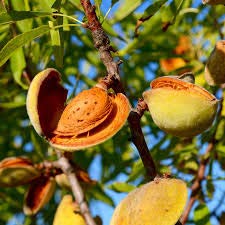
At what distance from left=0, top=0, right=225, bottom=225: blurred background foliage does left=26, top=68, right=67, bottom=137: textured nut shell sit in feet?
1.79

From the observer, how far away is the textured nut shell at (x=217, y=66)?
1.70m

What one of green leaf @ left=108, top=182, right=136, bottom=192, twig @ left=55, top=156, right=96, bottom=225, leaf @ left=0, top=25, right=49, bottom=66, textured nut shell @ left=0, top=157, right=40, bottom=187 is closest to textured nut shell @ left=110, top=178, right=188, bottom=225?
leaf @ left=0, top=25, right=49, bottom=66

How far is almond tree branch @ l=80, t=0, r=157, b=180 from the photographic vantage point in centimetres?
148

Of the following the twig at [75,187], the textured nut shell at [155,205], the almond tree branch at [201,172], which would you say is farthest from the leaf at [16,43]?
the almond tree branch at [201,172]

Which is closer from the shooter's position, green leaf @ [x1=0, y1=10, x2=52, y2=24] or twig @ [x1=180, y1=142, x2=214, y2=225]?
green leaf @ [x1=0, y1=10, x2=52, y2=24]

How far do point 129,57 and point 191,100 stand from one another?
1.52 meters

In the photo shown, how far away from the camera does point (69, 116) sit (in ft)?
5.00

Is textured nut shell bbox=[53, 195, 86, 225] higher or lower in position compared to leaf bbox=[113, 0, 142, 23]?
lower

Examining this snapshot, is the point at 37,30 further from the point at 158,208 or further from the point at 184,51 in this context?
Answer: the point at 184,51

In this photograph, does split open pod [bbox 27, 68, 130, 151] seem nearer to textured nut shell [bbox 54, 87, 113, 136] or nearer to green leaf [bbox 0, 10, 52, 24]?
textured nut shell [bbox 54, 87, 113, 136]

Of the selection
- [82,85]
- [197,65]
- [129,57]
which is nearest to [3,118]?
[82,85]

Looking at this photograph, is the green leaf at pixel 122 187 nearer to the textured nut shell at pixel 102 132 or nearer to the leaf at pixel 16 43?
the leaf at pixel 16 43

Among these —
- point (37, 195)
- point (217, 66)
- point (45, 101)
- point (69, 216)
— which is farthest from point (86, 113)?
point (37, 195)

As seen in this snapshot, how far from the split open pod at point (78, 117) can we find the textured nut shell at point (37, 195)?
0.88m
